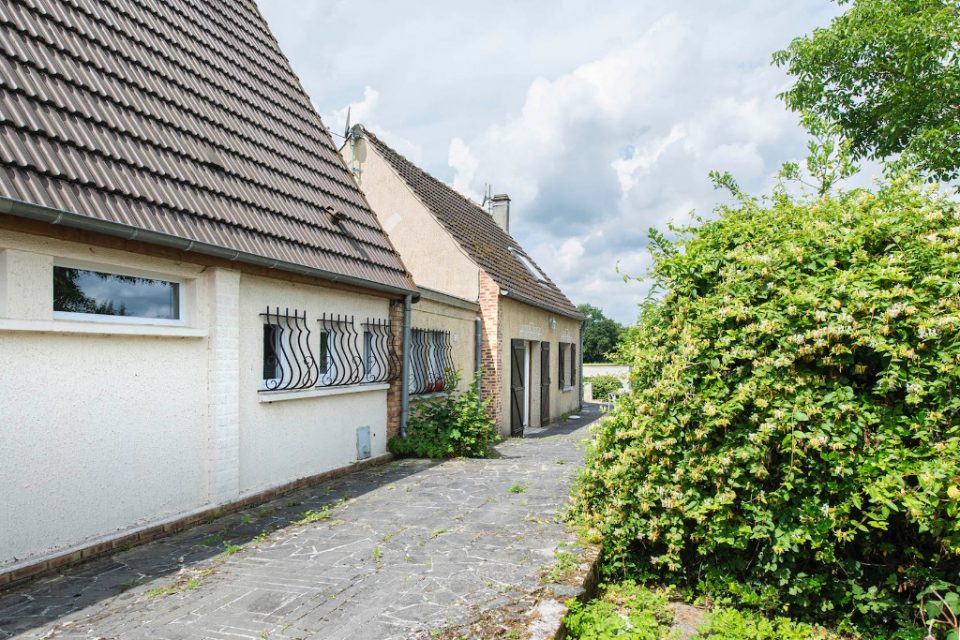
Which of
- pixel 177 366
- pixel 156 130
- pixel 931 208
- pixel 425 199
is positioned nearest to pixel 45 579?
pixel 177 366

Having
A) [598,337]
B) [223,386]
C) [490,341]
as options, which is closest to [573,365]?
[490,341]

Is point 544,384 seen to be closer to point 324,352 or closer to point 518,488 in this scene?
point 518,488

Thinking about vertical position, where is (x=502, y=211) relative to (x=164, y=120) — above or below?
above

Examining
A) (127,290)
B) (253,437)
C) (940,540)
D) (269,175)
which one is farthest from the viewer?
(269,175)

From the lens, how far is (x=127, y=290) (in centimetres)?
522

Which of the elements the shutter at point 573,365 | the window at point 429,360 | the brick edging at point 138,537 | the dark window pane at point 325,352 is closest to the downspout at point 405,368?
the window at point 429,360

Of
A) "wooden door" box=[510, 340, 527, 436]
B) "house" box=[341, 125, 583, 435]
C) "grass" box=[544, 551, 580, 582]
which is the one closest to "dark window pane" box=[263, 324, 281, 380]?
"house" box=[341, 125, 583, 435]

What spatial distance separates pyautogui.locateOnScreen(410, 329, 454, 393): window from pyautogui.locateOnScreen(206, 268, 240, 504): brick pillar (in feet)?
14.6

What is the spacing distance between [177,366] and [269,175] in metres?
3.20

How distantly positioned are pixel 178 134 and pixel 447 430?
5.97 meters

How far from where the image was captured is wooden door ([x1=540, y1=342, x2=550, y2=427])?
1714 cm

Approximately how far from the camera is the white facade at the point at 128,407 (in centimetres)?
425

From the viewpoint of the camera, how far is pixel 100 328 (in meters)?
4.76

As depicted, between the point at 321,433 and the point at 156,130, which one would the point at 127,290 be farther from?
the point at 321,433
